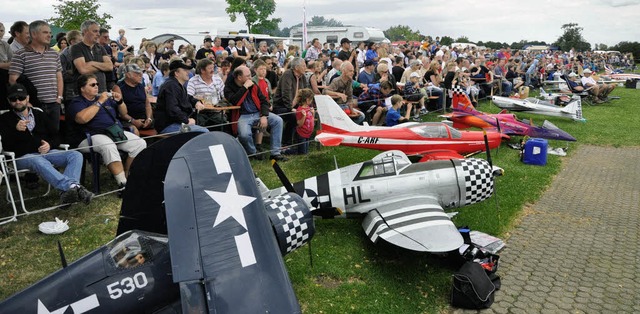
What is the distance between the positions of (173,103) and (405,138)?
4.13 meters

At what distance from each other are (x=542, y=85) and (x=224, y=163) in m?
26.3

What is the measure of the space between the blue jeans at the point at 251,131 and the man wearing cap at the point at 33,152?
10.1 ft

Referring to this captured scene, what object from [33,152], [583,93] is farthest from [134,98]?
[583,93]

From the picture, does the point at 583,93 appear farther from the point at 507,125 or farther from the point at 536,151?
the point at 536,151

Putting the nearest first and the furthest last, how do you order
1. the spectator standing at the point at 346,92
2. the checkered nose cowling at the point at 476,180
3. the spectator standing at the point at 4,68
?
the checkered nose cowling at the point at 476,180, the spectator standing at the point at 4,68, the spectator standing at the point at 346,92

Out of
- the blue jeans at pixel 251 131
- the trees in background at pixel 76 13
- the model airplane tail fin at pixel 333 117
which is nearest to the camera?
the blue jeans at pixel 251 131

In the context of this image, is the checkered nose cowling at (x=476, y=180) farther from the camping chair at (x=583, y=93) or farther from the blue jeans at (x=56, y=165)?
the camping chair at (x=583, y=93)

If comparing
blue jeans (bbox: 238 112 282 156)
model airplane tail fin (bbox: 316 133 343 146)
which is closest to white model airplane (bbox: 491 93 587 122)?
model airplane tail fin (bbox: 316 133 343 146)

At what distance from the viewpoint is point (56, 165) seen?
6.45 metres

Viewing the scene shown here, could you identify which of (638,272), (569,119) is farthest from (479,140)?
(569,119)

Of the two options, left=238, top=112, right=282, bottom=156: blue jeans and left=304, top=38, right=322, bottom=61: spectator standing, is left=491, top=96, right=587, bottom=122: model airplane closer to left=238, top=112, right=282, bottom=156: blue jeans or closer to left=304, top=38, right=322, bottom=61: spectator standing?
left=304, top=38, right=322, bottom=61: spectator standing

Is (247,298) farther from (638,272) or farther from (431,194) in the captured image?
(638,272)

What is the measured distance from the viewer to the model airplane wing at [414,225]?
17.3ft

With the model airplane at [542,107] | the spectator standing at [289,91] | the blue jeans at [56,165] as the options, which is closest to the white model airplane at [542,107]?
the model airplane at [542,107]
